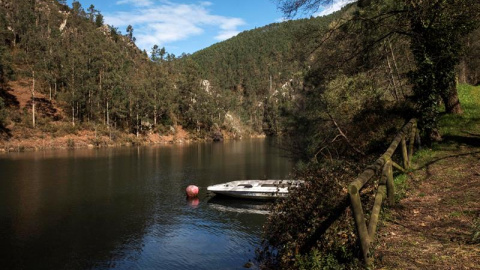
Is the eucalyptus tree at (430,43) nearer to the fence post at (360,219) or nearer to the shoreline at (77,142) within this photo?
the fence post at (360,219)

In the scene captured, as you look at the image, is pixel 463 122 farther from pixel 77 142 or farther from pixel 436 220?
pixel 77 142

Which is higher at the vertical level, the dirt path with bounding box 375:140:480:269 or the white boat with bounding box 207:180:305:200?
the dirt path with bounding box 375:140:480:269

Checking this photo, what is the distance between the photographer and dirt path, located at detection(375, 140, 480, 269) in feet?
18.3

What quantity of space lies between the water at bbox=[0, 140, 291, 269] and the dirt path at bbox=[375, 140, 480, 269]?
7988 mm

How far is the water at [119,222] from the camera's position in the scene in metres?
14.8

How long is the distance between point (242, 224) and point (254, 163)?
83.2 feet

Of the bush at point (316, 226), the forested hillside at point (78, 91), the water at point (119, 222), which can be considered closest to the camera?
the bush at point (316, 226)

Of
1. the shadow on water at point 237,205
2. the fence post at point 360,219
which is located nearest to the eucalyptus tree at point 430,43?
the fence post at point 360,219

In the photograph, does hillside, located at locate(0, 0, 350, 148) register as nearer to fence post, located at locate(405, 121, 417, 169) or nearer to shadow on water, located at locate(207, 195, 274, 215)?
shadow on water, located at locate(207, 195, 274, 215)

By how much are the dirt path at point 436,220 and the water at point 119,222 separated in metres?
7.99

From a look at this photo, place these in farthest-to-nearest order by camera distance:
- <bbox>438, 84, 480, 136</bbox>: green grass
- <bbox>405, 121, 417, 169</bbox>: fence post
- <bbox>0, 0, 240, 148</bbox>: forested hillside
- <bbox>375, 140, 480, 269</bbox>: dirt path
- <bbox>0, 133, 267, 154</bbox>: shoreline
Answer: <bbox>0, 0, 240, 148</bbox>: forested hillside, <bbox>0, 133, 267, 154</bbox>: shoreline, <bbox>438, 84, 480, 136</bbox>: green grass, <bbox>405, 121, 417, 169</bbox>: fence post, <bbox>375, 140, 480, 269</bbox>: dirt path

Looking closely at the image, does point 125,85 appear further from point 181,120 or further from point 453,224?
point 453,224

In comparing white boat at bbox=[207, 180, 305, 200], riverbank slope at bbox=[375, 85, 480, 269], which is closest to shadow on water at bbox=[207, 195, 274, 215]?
white boat at bbox=[207, 180, 305, 200]

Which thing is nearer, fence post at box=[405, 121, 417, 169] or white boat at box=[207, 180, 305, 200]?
fence post at box=[405, 121, 417, 169]
